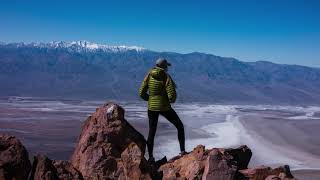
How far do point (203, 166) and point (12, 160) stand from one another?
252cm

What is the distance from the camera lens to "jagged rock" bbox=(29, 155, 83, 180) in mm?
6140

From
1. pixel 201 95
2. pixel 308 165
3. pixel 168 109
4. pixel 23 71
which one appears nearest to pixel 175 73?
pixel 23 71

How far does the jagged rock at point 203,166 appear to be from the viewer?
6520mm

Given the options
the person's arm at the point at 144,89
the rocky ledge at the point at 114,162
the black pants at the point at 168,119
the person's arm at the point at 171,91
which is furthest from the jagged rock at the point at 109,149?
the person's arm at the point at 171,91

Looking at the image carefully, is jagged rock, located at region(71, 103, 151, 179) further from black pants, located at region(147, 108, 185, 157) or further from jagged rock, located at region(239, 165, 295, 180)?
jagged rock, located at region(239, 165, 295, 180)

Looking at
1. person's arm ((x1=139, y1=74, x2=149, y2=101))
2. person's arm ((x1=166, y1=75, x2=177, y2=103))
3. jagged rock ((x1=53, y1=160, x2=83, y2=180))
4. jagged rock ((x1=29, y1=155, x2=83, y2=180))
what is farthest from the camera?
person's arm ((x1=139, y1=74, x2=149, y2=101))

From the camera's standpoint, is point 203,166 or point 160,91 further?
point 160,91

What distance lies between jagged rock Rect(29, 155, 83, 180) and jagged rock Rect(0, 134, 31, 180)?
0.41ft

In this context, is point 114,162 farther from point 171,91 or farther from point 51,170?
point 171,91

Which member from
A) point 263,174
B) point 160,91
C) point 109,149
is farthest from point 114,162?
point 263,174

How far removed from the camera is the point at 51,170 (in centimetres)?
625

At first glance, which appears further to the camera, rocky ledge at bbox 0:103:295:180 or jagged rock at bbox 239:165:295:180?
jagged rock at bbox 239:165:295:180

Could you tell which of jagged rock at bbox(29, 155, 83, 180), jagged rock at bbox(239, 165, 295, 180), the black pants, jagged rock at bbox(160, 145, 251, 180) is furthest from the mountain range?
jagged rock at bbox(29, 155, 83, 180)

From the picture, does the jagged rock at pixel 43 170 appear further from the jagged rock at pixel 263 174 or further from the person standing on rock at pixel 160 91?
the jagged rock at pixel 263 174
